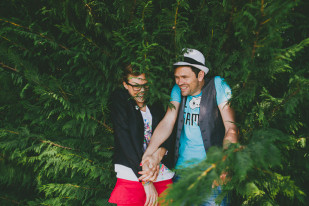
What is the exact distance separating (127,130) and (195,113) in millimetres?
1040

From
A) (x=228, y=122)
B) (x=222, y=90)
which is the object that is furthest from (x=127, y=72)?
(x=228, y=122)

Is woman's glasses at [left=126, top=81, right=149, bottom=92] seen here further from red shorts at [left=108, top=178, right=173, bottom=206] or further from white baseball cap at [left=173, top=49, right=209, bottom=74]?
red shorts at [left=108, top=178, right=173, bottom=206]

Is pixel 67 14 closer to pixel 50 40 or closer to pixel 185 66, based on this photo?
pixel 50 40

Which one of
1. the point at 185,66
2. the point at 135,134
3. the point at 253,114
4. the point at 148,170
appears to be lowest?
the point at 148,170

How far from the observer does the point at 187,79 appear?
Result: 2490 mm

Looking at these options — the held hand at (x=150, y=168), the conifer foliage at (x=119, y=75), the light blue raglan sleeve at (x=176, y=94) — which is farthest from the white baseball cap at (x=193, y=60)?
the held hand at (x=150, y=168)

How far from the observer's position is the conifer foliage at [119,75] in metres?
1.74

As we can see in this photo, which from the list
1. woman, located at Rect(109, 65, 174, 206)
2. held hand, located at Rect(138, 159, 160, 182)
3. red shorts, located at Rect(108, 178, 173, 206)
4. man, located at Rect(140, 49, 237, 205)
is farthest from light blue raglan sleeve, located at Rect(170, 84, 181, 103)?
red shorts, located at Rect(108, 178, 173, 206)

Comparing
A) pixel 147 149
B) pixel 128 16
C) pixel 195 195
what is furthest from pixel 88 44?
pixel 195 195

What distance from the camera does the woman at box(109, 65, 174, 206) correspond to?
95.8 inches

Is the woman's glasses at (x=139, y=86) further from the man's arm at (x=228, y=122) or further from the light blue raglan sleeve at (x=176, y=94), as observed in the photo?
the man's arm at (x=228, y=122)

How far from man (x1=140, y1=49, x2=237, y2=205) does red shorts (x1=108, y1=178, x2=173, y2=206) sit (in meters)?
0.25

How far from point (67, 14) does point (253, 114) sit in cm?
263

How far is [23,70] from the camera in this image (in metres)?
2.47
